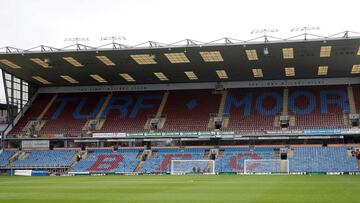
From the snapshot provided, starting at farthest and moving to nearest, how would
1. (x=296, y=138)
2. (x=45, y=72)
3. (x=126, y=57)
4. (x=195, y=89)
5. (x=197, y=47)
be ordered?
(x=195, y=89) → (x=45, y=72) → (x=296, y=138) → (x=126, y=57) → (x=197, y=47)

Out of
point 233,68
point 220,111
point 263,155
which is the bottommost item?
point 263,155

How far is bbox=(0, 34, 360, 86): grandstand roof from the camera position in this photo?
46.6 metres

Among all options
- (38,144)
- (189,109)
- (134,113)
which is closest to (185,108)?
(189,109)

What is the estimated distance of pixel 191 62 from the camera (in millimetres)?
52406

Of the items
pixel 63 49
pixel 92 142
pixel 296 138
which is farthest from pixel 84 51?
pixel 296 138

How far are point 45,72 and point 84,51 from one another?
1209 centimetres

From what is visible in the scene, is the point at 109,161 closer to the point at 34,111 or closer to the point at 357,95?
the point at 34,111

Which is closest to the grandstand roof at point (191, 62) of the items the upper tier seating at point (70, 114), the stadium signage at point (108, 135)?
the upper tier seating at point (70, 114)

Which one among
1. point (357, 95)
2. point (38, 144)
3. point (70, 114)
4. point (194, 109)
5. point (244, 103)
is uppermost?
point (357, 95)

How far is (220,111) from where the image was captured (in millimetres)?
59094

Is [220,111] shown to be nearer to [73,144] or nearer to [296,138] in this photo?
[296,138]

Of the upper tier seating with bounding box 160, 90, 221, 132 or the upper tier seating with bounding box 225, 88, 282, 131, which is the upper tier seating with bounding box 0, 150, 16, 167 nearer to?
the upper tier seating with bounding box 160, 90, 221, 132

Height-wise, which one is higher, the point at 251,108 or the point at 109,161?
the point at 251,108

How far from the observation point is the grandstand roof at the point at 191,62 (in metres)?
46.6
